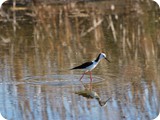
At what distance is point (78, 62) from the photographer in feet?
16.7

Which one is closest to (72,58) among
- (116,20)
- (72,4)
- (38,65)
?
(38,65)

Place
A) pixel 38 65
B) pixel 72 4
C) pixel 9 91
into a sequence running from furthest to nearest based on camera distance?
pixel 72 4 < pixel 38 65 < pixel 9 91

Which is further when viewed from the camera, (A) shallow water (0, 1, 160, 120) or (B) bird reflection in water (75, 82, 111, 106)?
(B) bird reflection in water (75, 82, 111, 106)

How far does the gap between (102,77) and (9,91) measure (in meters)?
0.90

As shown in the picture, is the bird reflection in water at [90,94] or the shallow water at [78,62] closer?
the shallow water at [78,62]

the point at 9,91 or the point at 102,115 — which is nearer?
the point at 102,115

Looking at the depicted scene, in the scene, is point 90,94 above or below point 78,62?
below

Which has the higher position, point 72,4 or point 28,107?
point 72,4

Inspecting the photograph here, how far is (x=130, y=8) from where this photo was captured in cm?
809

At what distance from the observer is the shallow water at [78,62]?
12.7ft

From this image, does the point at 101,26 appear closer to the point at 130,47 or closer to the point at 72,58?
the point at 130,47

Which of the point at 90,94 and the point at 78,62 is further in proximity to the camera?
the point at 78,62

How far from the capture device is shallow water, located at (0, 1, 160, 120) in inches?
153

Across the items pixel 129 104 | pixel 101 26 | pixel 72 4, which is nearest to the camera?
pixel 129 104
